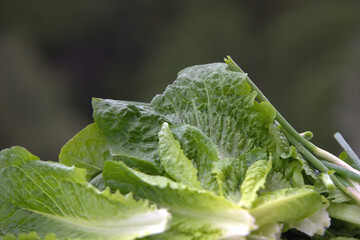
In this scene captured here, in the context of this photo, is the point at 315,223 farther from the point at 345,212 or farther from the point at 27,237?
the point at 27,237

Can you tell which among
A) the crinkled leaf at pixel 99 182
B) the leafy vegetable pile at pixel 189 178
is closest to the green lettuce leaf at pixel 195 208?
the leafy vegetable pile at pixel 189 178

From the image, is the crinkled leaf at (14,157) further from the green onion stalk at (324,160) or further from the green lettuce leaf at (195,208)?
the green onion stalk at (324,160)

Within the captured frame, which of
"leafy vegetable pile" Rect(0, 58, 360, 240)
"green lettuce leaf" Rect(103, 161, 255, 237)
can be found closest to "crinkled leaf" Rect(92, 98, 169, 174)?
"leafy vegetable pile" Rect(0, 58, 360, 240)

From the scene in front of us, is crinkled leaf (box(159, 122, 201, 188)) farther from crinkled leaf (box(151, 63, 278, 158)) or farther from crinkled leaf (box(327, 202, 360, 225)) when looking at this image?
crinkled leaf (box(327, 202, 360, 225))

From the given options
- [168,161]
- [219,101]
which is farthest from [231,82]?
[168,161]

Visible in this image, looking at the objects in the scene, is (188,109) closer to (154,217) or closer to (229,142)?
(229,142)

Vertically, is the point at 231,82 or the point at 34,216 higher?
the point at 231,82
